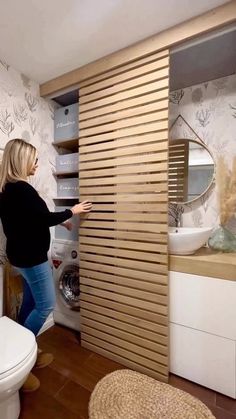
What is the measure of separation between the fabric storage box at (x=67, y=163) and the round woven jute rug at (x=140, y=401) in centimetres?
164

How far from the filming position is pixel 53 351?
5.75ft

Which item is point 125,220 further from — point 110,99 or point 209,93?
point 209,93

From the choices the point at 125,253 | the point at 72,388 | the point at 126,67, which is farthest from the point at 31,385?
the point at 126,67

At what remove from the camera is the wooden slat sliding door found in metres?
1.44

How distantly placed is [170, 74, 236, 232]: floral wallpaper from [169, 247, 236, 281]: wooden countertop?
0.40 meters

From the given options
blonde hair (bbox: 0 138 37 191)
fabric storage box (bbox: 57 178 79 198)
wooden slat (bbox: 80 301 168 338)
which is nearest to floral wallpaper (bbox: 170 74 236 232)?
wooden slat (bbox: 80 301 168 338)

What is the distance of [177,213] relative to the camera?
1.92 m

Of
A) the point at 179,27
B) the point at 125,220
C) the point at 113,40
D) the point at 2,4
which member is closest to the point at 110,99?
the point at 113,40

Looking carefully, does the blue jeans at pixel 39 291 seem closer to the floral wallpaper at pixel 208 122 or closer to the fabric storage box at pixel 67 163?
the fabric storage box at pixel 67 163

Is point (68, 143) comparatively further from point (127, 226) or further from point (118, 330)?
point (118, 330)

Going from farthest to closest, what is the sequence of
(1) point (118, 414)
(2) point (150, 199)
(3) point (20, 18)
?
(2) point (150, 199) < (3) point (20, 18) < (1) point (118, 414)

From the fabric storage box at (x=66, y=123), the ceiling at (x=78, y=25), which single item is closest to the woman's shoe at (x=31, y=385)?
the fabric storage box at (x=66, y=123)

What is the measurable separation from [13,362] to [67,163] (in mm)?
1556

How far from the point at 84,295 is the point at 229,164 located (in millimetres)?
1512
